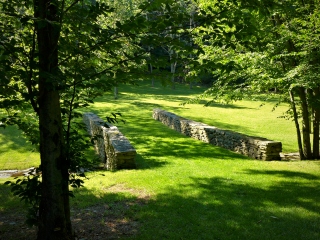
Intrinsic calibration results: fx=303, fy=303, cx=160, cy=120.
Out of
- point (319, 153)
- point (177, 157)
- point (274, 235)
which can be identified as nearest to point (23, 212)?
point (274, 235)

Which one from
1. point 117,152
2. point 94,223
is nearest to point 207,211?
point 94,223

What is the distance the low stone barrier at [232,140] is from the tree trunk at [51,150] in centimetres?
860

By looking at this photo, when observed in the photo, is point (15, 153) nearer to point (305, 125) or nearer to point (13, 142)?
point (13, 142)

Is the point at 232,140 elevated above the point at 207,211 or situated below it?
above

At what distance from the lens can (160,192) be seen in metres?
7.26

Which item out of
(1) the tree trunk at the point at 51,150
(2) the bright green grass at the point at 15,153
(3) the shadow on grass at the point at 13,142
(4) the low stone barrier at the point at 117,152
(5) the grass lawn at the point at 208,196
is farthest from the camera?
(3) the shadow on grass at the point at 13,142

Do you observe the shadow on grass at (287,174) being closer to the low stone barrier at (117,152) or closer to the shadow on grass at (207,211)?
the shadow on grass at (207,211)

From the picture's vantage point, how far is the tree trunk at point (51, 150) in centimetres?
380

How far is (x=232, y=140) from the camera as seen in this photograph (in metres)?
13.1

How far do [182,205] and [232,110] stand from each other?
22.9 metres

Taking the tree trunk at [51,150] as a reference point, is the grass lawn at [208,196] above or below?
below

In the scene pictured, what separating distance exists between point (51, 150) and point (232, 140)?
10277 mm

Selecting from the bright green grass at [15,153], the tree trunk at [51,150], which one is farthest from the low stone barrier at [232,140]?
the tree trunk at [51,150]

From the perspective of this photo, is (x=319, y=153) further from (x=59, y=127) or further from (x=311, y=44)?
(x=59, y=127)
